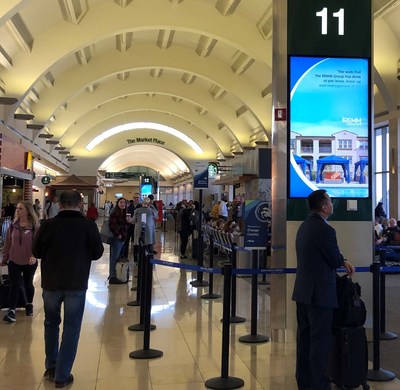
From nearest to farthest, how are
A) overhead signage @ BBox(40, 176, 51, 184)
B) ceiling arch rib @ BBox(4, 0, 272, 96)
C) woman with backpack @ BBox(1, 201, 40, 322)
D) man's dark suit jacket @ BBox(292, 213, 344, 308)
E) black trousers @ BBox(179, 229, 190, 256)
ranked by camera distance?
man's dark suit jacket @ BBox(292, 213, 344, 308) → woman with backpack @ BBox(1, 201, 40, 322) → black trousers @ BBox(179, 229, 190, 256) → ceiling arch rib @ BBox(4, 0, 272, 96) → overhead signage @ BBox(40, 176, 51, 184)

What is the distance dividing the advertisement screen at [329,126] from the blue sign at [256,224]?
0.70m

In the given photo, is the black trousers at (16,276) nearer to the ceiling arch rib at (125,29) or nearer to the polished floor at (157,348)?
the polished floor at (157,348)

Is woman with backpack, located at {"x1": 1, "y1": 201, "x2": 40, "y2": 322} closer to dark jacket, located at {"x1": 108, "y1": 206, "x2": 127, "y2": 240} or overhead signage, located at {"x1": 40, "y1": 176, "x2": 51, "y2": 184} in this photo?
dark jacket, located at {"x1": 108, "y1": 206, "x2": 127, "y2": 240}

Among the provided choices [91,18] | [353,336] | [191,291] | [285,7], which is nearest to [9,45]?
[91,18]

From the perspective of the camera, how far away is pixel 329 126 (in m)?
5.89

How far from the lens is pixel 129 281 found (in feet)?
32.2

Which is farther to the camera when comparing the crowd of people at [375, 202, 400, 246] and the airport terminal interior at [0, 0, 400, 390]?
the crowd of people at [375, 202, 400, 246]

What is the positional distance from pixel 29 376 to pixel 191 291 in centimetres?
462

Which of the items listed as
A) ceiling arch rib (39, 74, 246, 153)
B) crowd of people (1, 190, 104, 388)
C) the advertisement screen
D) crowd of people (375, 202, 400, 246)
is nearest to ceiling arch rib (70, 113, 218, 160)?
ceiling arch rib (39, 74, 246, 153)

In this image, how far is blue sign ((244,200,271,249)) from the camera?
6273 millimetres

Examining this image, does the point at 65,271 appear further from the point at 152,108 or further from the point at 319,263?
the point at 152,108

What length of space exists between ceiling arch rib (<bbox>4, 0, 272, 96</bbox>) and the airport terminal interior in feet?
0.14

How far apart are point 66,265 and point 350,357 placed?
7.97 feet

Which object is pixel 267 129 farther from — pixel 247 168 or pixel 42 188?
pixel 42 188
